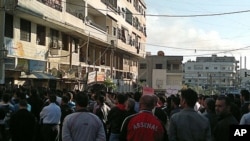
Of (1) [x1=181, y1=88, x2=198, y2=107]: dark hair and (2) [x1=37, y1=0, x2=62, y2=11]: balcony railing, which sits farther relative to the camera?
(2) [x1=37, y1=0, x2=62, y2=11]: balcony railing

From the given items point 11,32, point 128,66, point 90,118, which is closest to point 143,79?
point 128,66

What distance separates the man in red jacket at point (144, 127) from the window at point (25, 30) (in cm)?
1963

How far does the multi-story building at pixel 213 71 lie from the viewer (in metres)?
148

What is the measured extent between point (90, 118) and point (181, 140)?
4.87 ft

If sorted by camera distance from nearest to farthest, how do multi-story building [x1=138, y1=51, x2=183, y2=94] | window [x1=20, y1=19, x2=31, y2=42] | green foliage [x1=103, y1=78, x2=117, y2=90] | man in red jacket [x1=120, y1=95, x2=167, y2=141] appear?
man in red jacket [x1=120, y1=95, x2=167, y2=141], window [x1=20, y1=19, x2=31, y2=42], green foliage [x1=103, y1=78, x2=117, y2=90], multi-story building [x1=138, y1=51, x2=183, y2=94]

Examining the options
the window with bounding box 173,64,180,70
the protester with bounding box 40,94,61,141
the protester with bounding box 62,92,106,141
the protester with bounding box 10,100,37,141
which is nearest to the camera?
the protester with bounding box 62,92,106,141

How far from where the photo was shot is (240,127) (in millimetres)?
6086

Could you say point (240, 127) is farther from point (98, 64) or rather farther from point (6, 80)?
point (98, 64)

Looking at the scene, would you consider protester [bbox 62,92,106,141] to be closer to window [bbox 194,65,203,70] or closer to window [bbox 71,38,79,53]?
window [bbox 71,38,79,53]

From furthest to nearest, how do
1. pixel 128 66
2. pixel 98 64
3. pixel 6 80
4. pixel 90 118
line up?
pixel 128 66 → pixel 98 64 → pixel 6 80 → pixel 90 118

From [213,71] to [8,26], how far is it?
13317cm

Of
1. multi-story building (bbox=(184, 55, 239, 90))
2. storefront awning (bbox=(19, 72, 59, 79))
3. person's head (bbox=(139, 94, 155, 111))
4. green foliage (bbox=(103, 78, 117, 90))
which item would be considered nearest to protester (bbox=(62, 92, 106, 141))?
person's head (bbox=(139, 94, 155, 111))

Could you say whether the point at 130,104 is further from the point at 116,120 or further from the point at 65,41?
the point at 65,41

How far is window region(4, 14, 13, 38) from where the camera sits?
2316 cm
